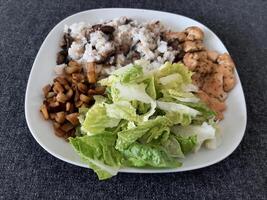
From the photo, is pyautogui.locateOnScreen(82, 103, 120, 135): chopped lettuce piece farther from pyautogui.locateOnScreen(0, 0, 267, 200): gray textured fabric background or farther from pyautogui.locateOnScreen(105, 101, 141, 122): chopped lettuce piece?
pyautogui.locateOnScreen(0, 0, 267, 200): gray textured fabric background

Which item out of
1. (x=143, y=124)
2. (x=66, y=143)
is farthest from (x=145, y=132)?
(x=66, y=143)

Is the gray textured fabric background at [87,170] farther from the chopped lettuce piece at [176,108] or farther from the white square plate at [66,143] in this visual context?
the chopped lettuce piece at [176,108]

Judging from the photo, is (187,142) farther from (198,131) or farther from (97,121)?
(97,121)

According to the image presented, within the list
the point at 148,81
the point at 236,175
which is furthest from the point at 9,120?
the point at 236,175

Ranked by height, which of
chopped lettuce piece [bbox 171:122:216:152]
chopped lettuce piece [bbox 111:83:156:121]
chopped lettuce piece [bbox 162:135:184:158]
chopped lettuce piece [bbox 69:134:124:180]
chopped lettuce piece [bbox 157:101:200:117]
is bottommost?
chopped lettuce piece [bbox 69:134:124:180]

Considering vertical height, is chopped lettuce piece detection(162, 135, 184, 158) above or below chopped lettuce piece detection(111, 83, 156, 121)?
below

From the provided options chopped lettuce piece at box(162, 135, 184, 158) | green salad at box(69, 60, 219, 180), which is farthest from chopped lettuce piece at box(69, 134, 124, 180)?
chopped lettuce piece at box(162, 135, 184, 158)

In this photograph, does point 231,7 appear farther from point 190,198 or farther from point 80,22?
point 190,198
